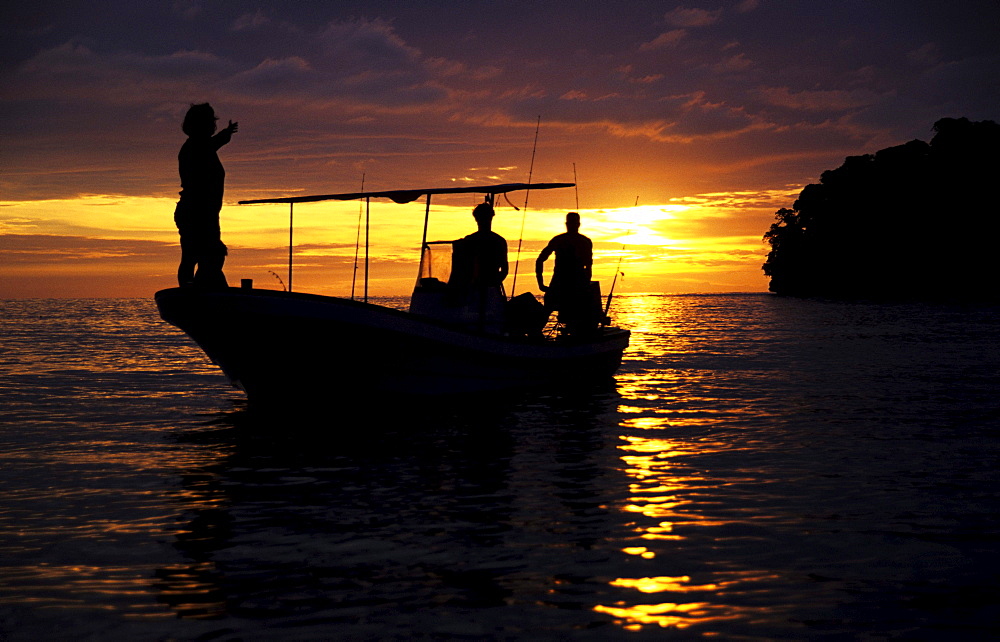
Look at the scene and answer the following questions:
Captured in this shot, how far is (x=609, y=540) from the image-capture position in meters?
7.66

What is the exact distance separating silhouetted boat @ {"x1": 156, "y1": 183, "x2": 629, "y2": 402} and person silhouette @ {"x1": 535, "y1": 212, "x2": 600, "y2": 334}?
2523 mm

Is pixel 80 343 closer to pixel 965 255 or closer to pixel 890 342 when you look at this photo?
pixel 890 342

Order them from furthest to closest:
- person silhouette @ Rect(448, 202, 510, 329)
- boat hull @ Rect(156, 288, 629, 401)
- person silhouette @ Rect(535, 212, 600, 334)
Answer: person silhouette @ Rect(535, 212, 600, 334)
person silhouette @ Rect(448, 202, 510, 329)
boat hull @ Rect(156, 288, 629, 401)

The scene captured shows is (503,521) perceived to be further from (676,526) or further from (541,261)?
(541,261)

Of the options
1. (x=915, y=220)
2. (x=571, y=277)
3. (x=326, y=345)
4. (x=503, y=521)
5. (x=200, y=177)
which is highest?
(x=915, y=220)

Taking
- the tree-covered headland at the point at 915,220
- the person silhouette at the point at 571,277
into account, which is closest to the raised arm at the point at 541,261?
the person silhouette at the point at 571,277

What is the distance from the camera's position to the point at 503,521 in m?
8.38

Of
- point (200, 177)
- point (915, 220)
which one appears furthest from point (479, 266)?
point (915, 220)

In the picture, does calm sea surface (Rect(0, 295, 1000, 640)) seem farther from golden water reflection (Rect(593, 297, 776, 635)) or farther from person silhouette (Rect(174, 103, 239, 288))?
person silhouette (Rect(174, 103, 239, 288))

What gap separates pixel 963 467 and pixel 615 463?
4.08 metres

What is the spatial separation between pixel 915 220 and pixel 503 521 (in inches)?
4392

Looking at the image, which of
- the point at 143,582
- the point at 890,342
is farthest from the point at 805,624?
the point at 890,342

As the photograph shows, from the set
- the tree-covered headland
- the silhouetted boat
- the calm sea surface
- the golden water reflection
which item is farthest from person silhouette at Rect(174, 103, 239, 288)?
the tree-covered headland

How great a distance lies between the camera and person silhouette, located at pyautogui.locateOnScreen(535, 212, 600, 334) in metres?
20.0
